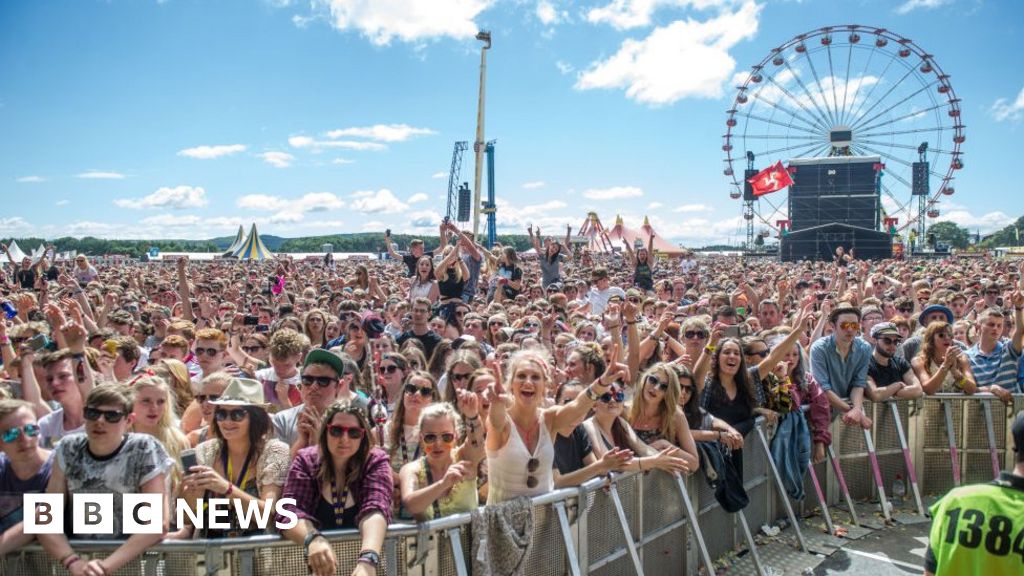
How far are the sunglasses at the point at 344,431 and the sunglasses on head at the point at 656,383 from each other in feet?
6.69

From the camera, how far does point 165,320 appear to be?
750 centimetres

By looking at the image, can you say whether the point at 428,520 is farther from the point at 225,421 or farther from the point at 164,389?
the point at 164,389

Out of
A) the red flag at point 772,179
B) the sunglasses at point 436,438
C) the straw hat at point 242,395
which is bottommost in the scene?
the sunglasses at point 436,438

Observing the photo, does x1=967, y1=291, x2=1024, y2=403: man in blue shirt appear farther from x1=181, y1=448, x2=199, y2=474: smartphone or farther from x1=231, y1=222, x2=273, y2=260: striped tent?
x1=231, y1=222, x2=273, y2=260: striped tent

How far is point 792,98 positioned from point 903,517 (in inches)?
1901

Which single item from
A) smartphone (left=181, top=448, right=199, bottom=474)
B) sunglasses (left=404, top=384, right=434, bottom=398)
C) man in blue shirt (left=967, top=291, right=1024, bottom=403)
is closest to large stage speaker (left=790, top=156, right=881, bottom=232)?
man in blue shirt (left=967, top=291, right=1024, bottom=403)

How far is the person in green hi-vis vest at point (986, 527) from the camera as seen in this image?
2594 mm

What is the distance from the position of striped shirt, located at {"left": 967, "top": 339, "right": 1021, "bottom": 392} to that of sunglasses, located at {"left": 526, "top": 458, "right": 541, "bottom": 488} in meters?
4.88

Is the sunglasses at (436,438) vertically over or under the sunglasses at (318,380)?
under

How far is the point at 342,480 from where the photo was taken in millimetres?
3018

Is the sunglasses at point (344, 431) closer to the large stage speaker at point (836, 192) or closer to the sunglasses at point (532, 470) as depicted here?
the sunglasses at point (532, 470)

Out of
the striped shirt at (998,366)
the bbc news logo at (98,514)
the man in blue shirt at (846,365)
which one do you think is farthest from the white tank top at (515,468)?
the striped shirt at (998,366)

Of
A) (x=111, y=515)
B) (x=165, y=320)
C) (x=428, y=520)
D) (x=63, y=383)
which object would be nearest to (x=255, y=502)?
(x=111, y=515)

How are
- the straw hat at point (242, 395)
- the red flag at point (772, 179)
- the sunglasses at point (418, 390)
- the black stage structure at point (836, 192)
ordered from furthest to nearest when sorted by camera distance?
the black stage structure at point (836, 192) → the red flag at point (772, 179) → the sunglasses at point (418, 390) → the straw hat at point (242, 395)
